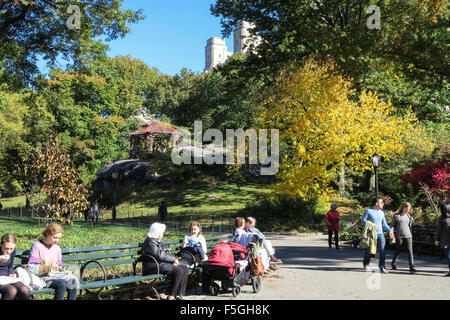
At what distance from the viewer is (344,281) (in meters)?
8.99

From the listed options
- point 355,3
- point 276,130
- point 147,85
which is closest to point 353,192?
point 276,130

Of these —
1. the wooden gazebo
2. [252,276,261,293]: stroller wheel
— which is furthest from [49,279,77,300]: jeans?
the wooden gazebo

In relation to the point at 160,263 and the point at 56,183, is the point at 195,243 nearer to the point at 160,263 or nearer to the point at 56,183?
the point at 160,263

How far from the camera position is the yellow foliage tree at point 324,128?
20.5 metres

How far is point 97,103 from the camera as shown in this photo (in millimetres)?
50625

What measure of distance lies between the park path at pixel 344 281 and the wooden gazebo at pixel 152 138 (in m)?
35.2

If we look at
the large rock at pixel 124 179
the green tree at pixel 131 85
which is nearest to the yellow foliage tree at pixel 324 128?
the large rock at pixel 124 179

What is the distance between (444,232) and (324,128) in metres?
11.3

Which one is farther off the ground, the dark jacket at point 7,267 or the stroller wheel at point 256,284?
the dark jacket at point 7,267

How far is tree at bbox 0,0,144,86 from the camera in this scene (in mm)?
19359

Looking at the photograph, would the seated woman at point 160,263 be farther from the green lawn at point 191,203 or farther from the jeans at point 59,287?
the green lawn at point 191,203

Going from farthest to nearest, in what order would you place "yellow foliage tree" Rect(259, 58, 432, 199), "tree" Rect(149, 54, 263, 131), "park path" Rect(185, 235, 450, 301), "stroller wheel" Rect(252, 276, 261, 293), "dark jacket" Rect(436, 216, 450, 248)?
1. "tree" Rect(149, 54, 263, 131)
2. "yellow foliage tree" Rect(259, 58, 432, 199)
3. "dark jacket" Rect(436, 216, 450, 248)
4. "stroller wheel" Rect(252, 276, 261, 293)
5. "park path" Rect(185, 235, 450, 301)

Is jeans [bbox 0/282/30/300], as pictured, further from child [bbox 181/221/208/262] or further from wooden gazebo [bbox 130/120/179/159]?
wooden gazebo [bbox 130/120/179/159]
